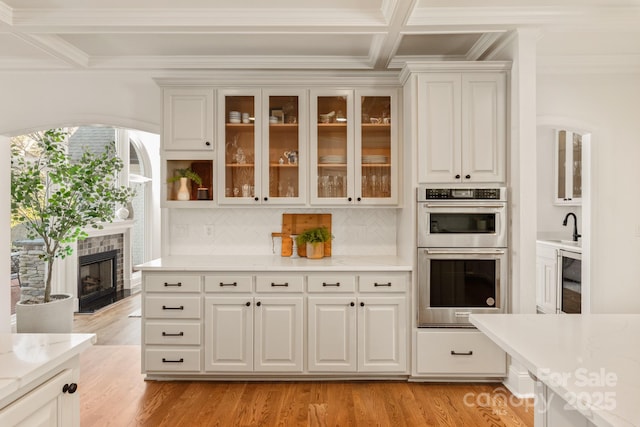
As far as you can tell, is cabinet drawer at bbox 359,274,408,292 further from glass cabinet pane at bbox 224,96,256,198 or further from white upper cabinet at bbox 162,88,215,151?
white upper cabinet at bbox 162,88,215,151

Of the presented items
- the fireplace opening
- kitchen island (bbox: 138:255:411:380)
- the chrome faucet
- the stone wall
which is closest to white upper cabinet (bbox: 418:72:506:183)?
kitchen island (bbox: 138:255:411:380)

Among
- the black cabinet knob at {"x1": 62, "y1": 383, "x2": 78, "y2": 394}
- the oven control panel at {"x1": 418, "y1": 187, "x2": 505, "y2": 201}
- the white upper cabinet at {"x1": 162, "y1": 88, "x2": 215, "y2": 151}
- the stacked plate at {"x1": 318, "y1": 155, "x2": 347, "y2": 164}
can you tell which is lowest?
the black cabinet knob at {"x1": 62, "y1": 383, "x2": 78, "y2": 394}

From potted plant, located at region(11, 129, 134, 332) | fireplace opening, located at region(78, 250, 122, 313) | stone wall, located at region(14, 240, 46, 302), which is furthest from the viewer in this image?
fireplace opening, located at region(78, 250, 122, 313)

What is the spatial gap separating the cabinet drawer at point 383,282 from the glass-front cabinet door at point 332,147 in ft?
2.25

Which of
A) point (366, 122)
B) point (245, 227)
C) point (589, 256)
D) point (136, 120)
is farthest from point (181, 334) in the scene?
point (589, 256)

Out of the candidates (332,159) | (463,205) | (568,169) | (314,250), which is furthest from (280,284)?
(568,169)

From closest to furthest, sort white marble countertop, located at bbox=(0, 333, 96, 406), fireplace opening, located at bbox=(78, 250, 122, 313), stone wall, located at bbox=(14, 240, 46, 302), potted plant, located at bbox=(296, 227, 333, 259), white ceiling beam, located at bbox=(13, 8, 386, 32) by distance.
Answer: white marble countertop, located at bbox=(0, 333, 96, 406) → white ceiling beam, located at bbox=(13, 8, 386, 32) → potted plant, located at bbox=(296, 227, 333, 259) → stone wall, located at bbox=(14, 240, 46, 302) → fireplace opening, located at bbox=(78, 250, 122, 313)

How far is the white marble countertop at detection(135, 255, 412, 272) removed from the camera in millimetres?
3230

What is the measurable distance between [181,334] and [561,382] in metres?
2.78

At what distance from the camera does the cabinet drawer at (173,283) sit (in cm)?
325

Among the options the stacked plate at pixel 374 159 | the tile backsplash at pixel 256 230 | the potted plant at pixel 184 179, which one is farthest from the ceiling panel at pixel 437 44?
the potted plant at pixel 184 179

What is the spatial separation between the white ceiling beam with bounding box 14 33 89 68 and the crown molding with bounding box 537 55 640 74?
395 centimetres

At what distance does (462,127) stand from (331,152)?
1.07 m

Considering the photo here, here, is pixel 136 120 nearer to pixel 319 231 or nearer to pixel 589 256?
pixel 319 231
